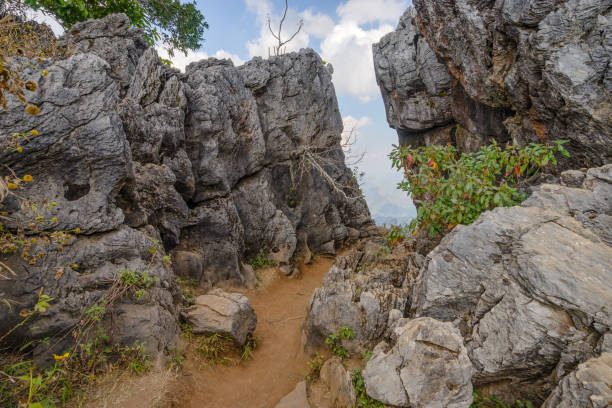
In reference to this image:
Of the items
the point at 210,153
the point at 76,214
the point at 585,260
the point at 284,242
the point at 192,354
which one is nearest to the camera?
the point at 585,260

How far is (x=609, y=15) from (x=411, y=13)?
34.5ft

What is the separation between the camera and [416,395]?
4.52m

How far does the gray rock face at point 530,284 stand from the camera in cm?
446

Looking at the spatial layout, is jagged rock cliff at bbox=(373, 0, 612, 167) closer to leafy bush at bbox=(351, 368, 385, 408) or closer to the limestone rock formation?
the limestone rock formation

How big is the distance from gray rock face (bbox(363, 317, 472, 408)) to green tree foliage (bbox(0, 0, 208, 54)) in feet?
51.6

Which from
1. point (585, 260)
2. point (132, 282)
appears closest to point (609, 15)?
point (585, 260)

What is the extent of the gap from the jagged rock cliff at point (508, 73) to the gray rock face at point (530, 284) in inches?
105

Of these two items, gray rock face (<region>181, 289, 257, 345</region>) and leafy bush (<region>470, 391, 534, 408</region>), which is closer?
leafy bush (<region>470, 391, 534, 408</region>)

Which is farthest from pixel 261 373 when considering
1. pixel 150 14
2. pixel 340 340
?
pixel 150 14

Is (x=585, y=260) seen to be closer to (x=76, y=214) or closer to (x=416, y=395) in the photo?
(x=416, y=395)

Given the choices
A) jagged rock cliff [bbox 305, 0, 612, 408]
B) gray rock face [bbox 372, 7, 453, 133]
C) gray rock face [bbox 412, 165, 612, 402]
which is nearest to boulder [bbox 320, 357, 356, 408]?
jagged rock cliff [bbox 305, 0, 612, 408]

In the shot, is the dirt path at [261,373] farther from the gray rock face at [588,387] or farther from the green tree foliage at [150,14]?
the green tree foliage at [150,14]

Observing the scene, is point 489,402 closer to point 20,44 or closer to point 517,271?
point 517,271

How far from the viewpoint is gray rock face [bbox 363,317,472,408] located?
441 centimetres
